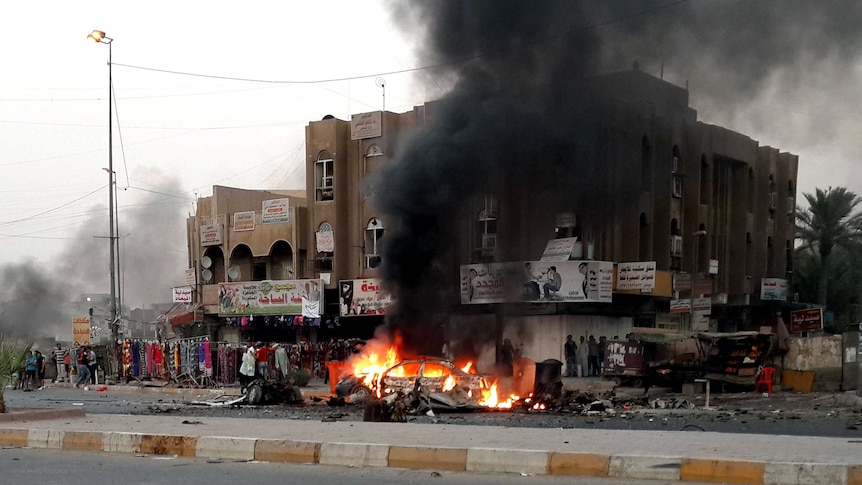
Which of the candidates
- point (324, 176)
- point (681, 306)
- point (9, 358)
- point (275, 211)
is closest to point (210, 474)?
point (9, 358)

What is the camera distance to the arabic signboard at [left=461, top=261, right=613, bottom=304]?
96.1 feet

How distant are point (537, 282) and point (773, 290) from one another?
13045 millimetres

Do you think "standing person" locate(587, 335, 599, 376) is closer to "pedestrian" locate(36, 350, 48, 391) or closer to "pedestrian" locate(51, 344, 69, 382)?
"pedestrian" locate(36, 350, 48, 391)

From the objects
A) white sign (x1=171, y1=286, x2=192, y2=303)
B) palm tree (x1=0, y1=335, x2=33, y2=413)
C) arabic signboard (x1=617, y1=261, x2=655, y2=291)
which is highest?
arabic signboard (x1=617, y1=261, x2=655, y2=291)

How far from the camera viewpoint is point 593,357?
2952 cm

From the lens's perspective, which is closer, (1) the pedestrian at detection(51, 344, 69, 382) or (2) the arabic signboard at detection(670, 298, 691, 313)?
(2) the arabic signboard at detection(670, 298, 691, 313)

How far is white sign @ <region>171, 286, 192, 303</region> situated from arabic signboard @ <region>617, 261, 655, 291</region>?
18.6 metres

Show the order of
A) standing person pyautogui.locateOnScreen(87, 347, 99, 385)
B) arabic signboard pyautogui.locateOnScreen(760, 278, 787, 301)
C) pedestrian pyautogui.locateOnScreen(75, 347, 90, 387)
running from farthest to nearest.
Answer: arabic signboard pyautogui.locateOnScreen(760, 278, 787, 301)
standing person pyautogui.locateOnScreen(87, 347, 99, 385)
pedestrian pyautogui.locateOnScreen(75, 347, 90, 387)

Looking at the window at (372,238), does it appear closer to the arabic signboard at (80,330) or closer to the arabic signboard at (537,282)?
the arabic signboard at (537,282)

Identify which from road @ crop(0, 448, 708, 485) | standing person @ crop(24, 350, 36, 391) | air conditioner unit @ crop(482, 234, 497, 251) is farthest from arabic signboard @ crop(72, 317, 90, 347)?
road @ crop(0, 448, 708, 485)

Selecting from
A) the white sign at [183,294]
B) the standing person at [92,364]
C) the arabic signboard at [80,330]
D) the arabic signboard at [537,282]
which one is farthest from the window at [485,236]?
the arabic signboard at [80,330]

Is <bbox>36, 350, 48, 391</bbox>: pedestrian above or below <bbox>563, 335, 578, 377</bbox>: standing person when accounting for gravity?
below

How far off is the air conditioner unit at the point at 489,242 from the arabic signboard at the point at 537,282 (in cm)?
77

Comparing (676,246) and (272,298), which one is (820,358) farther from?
(272,298)
